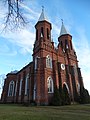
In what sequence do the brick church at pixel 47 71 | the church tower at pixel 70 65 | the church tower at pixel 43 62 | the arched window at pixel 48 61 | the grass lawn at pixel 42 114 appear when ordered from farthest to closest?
the church tower at pixel 70 65 → the arched window at pixel 48 61 → the brick church at pixel 47 71 → the church tower at pixel 43 62 → the grass lawn at pixel 42 114

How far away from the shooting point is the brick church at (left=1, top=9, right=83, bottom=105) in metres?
25.1

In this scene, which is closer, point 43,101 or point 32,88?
point 43,101

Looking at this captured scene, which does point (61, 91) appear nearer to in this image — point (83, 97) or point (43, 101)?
point (43, 101)

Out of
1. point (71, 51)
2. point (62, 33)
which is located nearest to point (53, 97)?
point (71, 51)

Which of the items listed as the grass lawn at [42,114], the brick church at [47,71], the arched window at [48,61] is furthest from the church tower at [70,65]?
the grass lawn at [42,114]

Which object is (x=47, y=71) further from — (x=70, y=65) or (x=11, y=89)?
(x=11, y=89)

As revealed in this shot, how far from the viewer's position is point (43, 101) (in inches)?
930

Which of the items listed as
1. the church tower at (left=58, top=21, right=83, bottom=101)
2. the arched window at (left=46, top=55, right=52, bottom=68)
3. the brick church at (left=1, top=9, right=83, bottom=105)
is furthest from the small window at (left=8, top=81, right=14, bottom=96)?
the church tower at (left=58, top=21, right=83, bottom=101)

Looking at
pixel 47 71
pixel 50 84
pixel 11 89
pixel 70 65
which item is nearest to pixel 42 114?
pixel 50 84

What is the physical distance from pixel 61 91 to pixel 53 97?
1.98 metres

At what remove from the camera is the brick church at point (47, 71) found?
25125 mm

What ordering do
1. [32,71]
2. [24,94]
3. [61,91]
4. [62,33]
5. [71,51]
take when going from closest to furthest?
[61,91] → [32,71] → [24,94] → [71,51] → [62,33]

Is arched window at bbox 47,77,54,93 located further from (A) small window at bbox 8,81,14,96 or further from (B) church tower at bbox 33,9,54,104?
(A) small window at bbox 8,81,14,96

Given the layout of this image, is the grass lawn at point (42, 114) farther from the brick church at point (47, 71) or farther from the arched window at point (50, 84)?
the arched window at point (50, 84)
